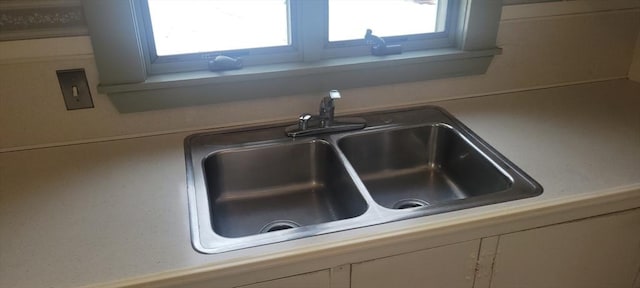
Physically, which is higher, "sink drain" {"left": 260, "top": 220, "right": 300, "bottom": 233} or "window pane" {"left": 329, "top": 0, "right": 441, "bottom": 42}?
"window pane" {"left": 329, "top": 0, "right": 441, "bottom": 42}

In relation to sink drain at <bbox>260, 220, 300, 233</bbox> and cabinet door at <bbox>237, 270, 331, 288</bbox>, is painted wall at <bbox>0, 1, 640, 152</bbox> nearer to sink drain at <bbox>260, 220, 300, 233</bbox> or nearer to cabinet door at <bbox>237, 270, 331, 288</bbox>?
sink drain at <bbox>260, 220, 300, 233</bbox>

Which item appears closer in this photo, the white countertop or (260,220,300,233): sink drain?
the white countertop

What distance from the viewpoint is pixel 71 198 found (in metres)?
1.07

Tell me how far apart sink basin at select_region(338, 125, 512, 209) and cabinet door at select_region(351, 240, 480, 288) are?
29 cm

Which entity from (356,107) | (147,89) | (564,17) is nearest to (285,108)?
(356,107)

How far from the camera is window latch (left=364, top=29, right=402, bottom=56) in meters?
1.42

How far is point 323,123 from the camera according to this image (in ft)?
4.48

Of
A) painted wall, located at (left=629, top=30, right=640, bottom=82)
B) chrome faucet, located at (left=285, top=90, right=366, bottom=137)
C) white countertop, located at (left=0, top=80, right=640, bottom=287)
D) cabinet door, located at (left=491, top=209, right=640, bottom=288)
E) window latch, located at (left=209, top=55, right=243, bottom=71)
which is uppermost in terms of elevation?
window latch, located at (left=209, top=55, right=243, bottom=71)

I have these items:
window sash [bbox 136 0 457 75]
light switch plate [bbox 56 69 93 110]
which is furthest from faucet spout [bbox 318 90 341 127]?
light switch plate [bbox 56 69 93 110]

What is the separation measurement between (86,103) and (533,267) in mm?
1249

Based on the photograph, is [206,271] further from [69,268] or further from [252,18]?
[252,18]

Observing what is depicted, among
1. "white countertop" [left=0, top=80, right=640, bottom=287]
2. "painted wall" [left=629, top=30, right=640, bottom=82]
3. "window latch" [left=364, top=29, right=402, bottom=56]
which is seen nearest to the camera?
"white countertop" [left=0, top=80, right=640, bottom=287]

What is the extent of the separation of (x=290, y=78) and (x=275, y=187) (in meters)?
0.33

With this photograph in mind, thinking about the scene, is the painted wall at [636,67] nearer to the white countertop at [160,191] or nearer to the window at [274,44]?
the white countertop at [160,191]
